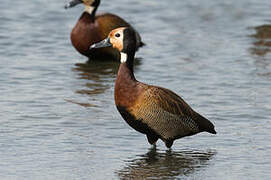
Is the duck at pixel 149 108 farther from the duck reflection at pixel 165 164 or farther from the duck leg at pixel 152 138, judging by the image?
the duck reflection at pixel 165 164

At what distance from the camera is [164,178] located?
8.41 metres

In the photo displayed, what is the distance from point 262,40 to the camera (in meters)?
15.9

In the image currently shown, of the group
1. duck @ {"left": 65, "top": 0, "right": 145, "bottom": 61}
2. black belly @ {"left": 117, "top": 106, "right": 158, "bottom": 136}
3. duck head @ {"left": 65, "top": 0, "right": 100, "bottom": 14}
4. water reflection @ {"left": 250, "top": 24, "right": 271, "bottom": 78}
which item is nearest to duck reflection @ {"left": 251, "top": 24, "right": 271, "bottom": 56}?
water reflection @ {"left": 250, "top": 24, "right": 271, "bottom": 78}

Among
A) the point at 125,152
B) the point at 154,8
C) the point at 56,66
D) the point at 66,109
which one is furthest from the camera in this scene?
the point at 154,8

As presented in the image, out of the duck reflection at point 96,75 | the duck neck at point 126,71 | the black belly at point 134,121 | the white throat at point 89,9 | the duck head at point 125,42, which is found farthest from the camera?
the white throat at point 89,9

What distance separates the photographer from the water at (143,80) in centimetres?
880

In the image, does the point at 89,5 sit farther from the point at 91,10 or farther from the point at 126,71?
the point at 126,71

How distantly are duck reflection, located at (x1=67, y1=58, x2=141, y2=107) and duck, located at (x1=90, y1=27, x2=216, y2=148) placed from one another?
1.92 meters

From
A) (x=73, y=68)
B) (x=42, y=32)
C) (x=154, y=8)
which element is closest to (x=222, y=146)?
(x=73, y=68)

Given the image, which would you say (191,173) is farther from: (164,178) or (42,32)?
(42,32)

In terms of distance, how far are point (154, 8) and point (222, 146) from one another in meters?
9.00

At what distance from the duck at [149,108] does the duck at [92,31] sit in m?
4.38

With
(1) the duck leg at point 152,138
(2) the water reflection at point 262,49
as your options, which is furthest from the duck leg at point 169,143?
(2) the water reflection at point 262,49

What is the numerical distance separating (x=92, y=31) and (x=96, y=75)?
103 centimetres
